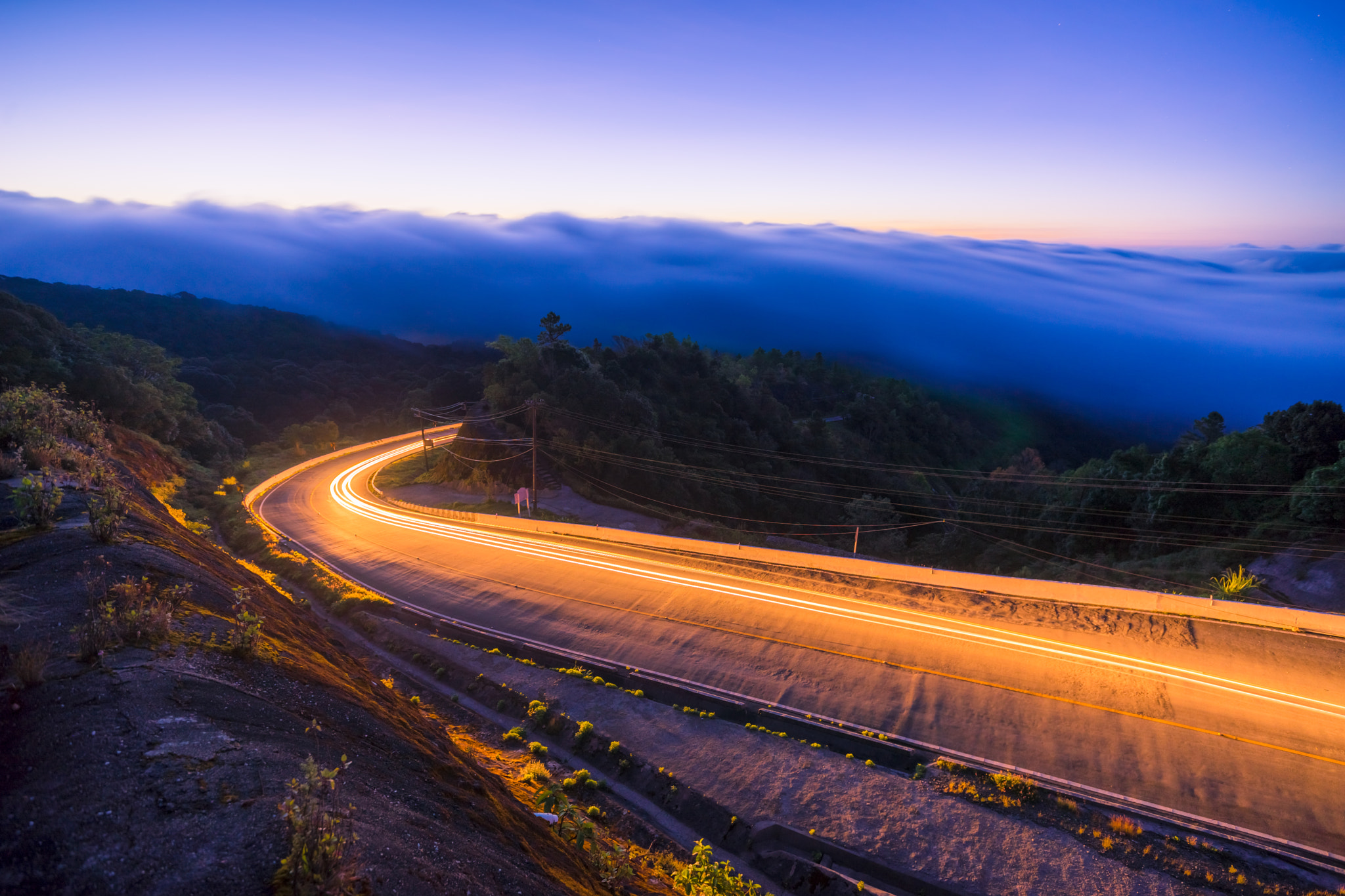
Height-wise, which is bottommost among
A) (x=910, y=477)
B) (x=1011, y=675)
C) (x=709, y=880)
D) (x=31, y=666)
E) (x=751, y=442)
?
(x=910, y=477)

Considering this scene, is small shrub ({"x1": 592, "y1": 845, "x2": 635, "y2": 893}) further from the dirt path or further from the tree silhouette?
the tree silhouette

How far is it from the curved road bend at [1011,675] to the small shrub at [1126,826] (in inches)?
40.0

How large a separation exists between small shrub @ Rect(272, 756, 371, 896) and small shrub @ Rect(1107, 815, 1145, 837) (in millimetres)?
11920

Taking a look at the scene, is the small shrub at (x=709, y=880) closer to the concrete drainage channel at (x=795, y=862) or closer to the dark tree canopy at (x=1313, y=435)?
the concrete drainage channel at (x=795, y=862)

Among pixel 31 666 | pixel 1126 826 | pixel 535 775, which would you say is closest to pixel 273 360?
pixel 535 775

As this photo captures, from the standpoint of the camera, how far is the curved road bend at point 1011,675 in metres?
11.2

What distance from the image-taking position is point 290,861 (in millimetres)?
4051

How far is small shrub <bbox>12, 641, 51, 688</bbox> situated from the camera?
5.09 m

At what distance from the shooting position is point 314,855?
4.06 meters

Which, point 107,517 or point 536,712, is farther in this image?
point 536,712

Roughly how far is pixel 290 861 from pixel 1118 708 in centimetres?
1609

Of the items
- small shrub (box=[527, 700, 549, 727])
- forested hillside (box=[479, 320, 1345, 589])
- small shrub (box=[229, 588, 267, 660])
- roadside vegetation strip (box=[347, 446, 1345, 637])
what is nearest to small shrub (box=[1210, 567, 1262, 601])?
roadside vegetation strip (box=[347, 446, 1345, 637])

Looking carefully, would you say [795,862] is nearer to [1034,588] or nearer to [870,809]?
[870,809]

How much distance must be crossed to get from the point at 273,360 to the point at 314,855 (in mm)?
125171
